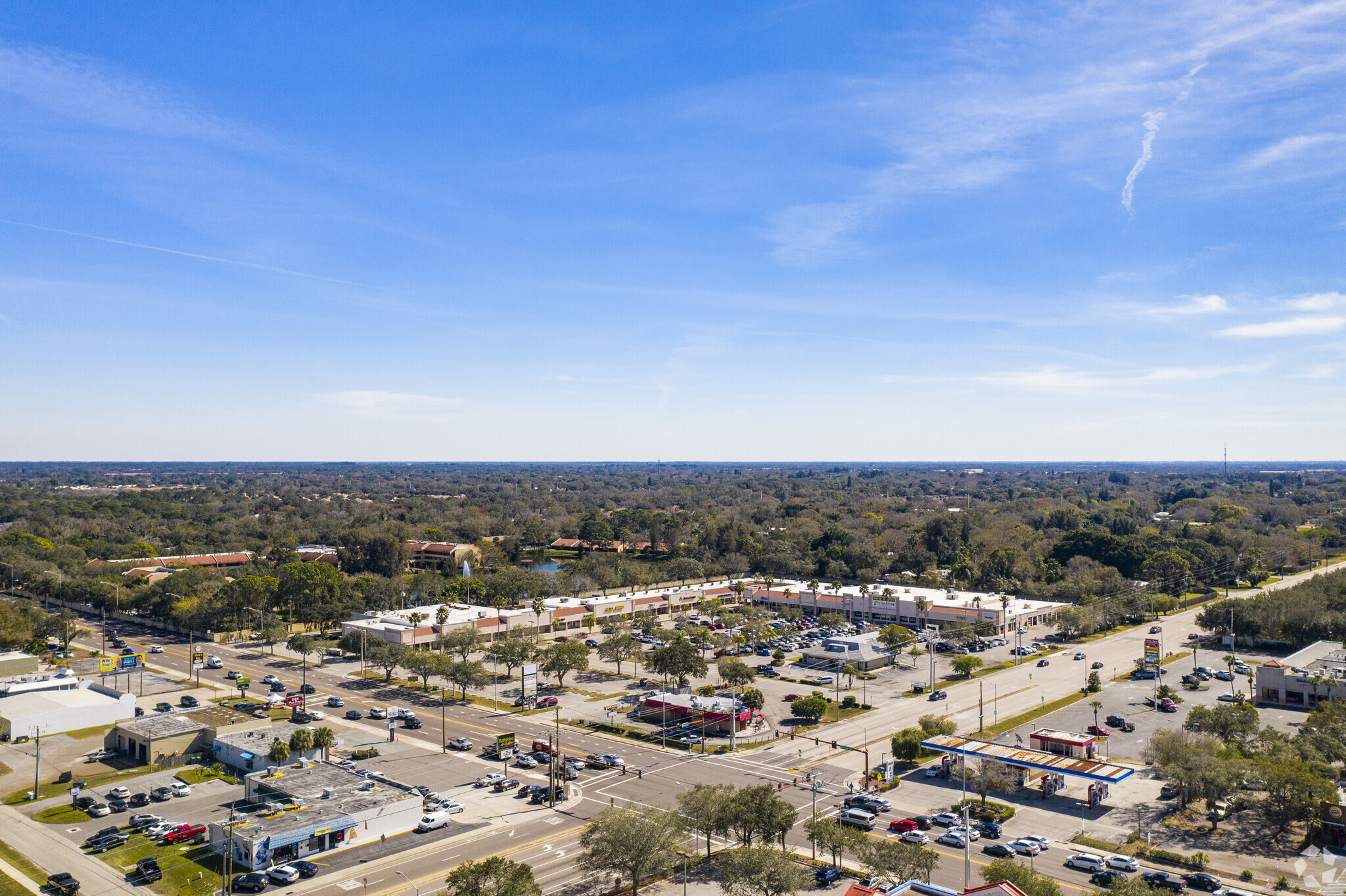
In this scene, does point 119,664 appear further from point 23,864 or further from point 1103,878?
point 1103,878

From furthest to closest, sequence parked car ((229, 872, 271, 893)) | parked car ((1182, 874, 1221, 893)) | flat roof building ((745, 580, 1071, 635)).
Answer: flat roof building ((745, 580, 1071, 635))
parked car ((229, 872, 271, 893))
parked car ((1182, 874, 1221, 893))

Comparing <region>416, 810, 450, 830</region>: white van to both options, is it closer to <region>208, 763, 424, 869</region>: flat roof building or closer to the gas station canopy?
<region>208, 763, 424, 869</region>: flat roof building

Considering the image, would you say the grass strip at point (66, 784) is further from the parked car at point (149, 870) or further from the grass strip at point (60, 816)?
the parked car at point (149, 870)

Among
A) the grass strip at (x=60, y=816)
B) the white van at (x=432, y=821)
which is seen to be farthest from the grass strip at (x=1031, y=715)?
the grass strip at (x=60, y=816)

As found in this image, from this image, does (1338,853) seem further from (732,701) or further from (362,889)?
(362,889)

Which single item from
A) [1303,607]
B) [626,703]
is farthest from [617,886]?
[1303,607]

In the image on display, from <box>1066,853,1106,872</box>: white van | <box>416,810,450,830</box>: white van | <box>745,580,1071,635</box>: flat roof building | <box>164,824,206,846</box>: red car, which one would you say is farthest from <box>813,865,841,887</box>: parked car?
<box>745,580,1071,635</box>: flat roof building

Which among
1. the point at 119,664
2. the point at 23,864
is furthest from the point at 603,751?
the point at 119,664
